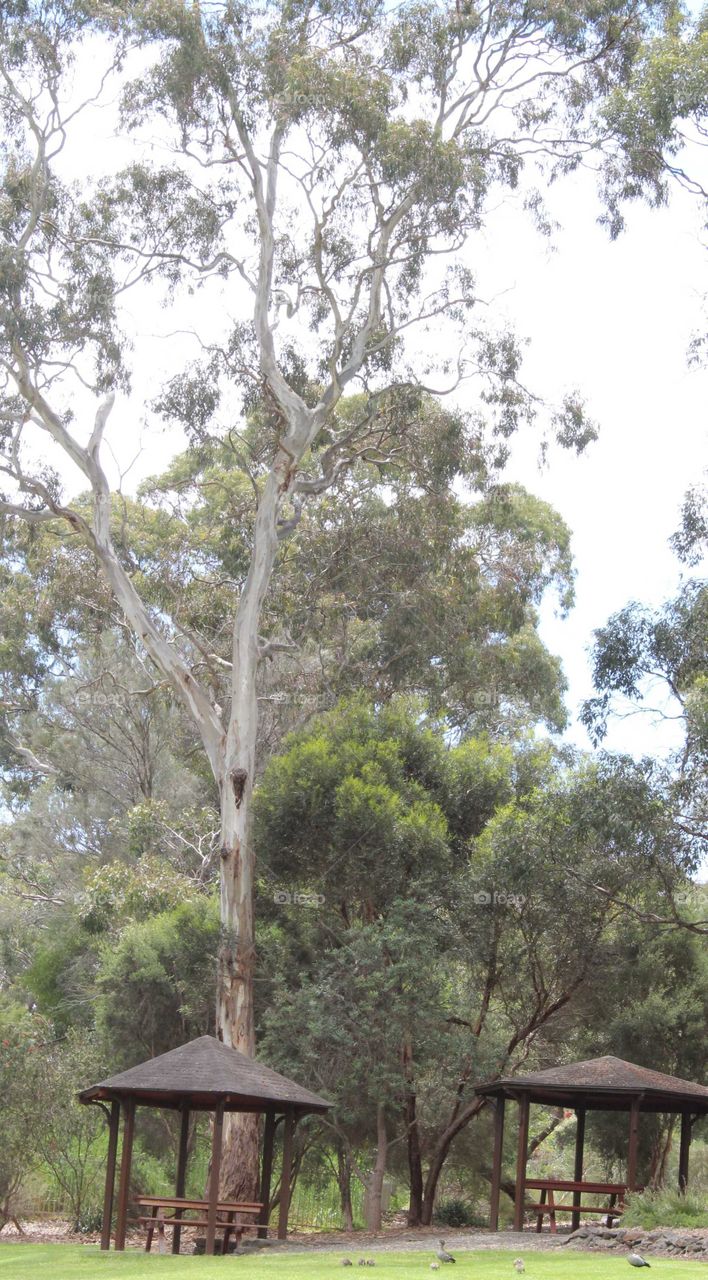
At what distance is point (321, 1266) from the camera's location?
12.2 metres

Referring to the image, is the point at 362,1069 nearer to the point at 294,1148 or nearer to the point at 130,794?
the point at 294,1148

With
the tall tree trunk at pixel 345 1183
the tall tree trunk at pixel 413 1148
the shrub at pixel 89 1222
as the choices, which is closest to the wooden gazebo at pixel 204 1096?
the tall tree trunk at pixel 413 1148

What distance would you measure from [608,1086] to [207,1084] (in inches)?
192

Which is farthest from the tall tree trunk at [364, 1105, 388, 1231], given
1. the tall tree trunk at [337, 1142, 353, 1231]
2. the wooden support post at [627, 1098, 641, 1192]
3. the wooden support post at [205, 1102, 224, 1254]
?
the wooden support post at [205, 1102, 224, 1254]

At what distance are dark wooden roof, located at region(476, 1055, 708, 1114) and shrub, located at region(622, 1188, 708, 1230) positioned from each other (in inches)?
45.5

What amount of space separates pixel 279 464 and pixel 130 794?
467 inches

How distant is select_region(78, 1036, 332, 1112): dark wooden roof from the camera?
14414 mm

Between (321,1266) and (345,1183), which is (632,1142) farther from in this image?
(345,1183)

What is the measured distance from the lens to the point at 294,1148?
21.7m

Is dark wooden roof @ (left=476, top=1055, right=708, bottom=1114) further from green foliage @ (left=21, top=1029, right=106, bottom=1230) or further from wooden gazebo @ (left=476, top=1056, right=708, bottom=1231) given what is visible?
green foliage @ (left=21, top=1029, right=106, bottom=1230)

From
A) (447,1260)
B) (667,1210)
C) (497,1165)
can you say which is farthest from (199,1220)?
(667,1210)

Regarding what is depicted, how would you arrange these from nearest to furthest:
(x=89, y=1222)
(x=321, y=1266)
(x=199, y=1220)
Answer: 1. (x=321, y=1266)
2. (x=199, y=1220)
3. (x=89, y=1222)

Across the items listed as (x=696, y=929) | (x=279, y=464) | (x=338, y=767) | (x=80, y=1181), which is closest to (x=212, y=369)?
(x=279, y=464)

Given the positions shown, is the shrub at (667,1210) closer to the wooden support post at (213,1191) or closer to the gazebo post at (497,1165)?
the gazebo post at (497,1165)
